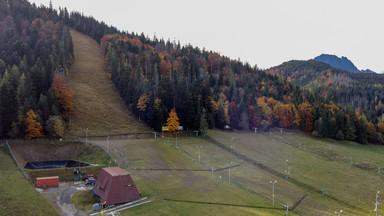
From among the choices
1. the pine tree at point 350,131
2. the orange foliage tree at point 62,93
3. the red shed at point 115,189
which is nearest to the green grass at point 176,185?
the red shed at point 115,189

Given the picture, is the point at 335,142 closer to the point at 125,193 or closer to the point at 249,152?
the point at 249,152

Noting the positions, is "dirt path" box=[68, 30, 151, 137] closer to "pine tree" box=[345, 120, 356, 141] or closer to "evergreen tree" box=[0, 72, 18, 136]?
"evergreen tree" box=[0, 72, 18, 136]

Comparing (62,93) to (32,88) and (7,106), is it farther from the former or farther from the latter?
(7,106)

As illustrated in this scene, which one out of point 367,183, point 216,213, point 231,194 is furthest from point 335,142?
point 216,213

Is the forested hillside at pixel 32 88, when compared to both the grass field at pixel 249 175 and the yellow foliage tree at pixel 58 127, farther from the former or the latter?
the grass field at pixel 249 175

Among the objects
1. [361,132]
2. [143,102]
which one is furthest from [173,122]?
[361,132]

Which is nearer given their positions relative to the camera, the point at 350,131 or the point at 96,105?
the point at 96,105

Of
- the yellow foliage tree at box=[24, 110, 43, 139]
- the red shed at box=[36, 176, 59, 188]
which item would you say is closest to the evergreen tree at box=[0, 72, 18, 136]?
the yellow foliage tree at box=[24, 110, 43, 139]
